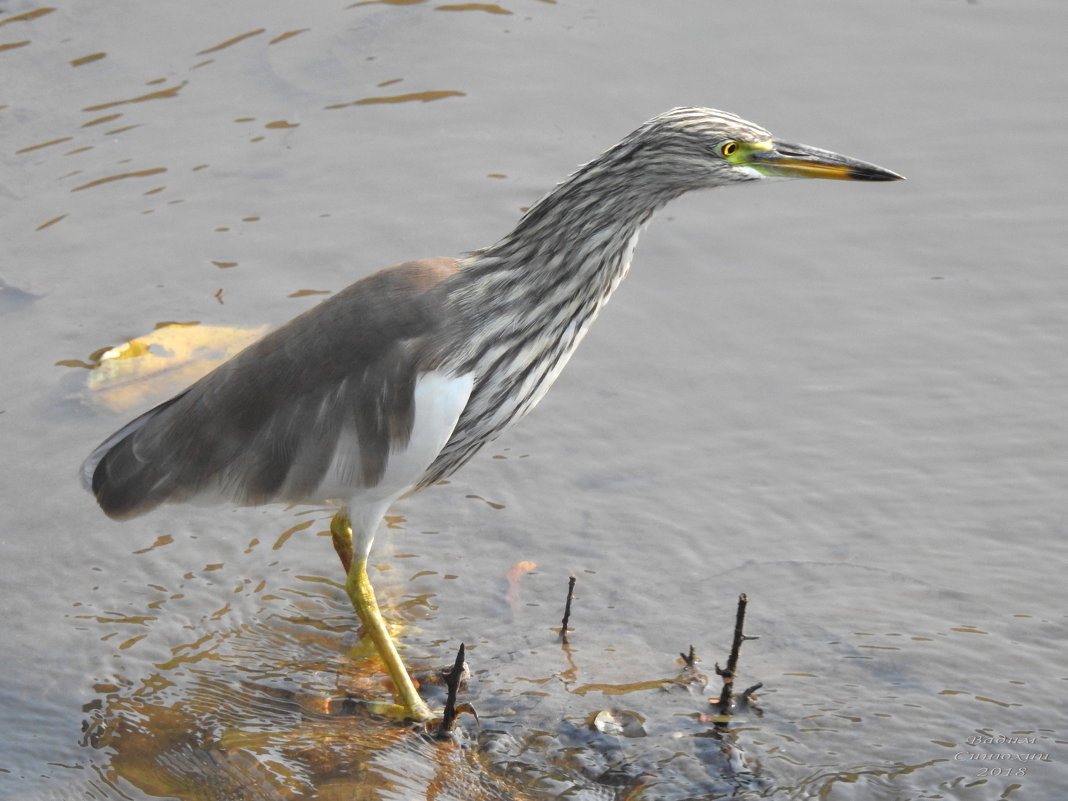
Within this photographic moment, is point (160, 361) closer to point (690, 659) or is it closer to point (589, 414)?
point (589, 414)

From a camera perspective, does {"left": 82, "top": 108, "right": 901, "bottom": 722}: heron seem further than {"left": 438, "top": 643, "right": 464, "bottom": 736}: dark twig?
Yes

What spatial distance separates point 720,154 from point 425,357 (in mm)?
1281

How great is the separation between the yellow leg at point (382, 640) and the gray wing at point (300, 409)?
1.13 feet

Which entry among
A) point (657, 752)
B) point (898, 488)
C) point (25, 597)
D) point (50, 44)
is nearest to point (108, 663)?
point (25, 597)

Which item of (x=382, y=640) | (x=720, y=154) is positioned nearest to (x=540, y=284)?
(x=720, y=154)

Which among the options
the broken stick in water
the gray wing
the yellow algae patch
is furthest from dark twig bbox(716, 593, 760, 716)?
the yellow algae patch

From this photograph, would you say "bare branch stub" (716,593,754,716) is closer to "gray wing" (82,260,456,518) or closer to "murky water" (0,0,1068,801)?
"murky water" (0,0,1068,801)

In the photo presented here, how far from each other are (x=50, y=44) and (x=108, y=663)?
512cm

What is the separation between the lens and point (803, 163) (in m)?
4.96

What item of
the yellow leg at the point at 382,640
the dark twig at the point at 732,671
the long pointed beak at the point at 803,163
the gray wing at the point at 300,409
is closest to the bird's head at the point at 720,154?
the long pointed beak at the point at 803,163

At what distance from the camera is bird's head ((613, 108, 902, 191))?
4930 millimetres

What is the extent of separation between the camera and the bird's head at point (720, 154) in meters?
4.93

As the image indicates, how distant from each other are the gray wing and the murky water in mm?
677

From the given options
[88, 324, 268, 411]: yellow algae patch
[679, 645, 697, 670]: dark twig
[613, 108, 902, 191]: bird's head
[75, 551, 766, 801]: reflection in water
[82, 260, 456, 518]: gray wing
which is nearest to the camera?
[75, 551, 766, 801]: reflection in water
